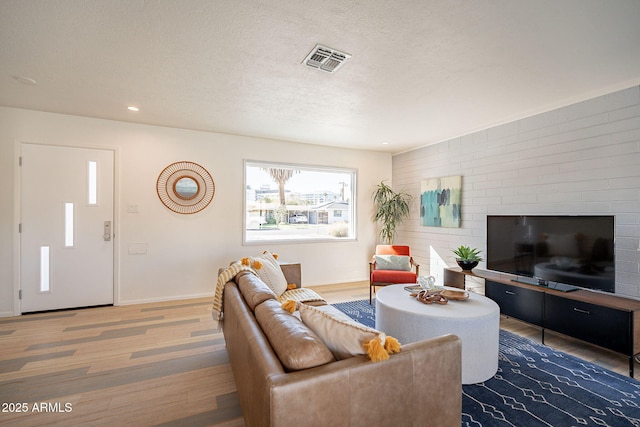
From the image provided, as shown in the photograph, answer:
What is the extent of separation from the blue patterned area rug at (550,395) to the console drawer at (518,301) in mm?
396

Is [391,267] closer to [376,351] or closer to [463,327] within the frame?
[463,327]

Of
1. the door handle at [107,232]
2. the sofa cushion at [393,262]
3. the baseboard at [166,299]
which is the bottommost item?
the baseboard at [166,299]

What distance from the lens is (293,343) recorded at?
1.21 meters

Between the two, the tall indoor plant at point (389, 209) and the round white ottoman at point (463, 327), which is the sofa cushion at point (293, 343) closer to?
the round white ottoman at point (463, 327)

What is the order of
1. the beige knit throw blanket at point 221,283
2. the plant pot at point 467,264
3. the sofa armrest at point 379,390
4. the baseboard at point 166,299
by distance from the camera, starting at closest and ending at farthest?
the sofa armrest at point 379,390, the beige knit throw blanket at point 221,283, the plant pot at point 467,264, the baseboard at point 166,299

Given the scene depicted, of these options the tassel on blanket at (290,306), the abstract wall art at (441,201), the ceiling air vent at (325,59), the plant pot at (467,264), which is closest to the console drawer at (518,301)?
the plant pot at (467,264)

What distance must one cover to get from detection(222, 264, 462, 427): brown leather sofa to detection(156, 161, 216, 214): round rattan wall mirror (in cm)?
325

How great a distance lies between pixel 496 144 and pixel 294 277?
3.23 meters

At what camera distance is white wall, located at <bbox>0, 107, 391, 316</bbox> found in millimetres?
3500

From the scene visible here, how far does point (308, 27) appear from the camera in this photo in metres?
1.94

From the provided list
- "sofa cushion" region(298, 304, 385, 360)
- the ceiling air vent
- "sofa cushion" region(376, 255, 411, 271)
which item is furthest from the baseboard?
the ceiling air vent

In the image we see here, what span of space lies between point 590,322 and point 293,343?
9.36 feet

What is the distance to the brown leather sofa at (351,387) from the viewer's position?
40.6 inches

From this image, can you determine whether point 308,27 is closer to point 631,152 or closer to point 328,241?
point 631,152
